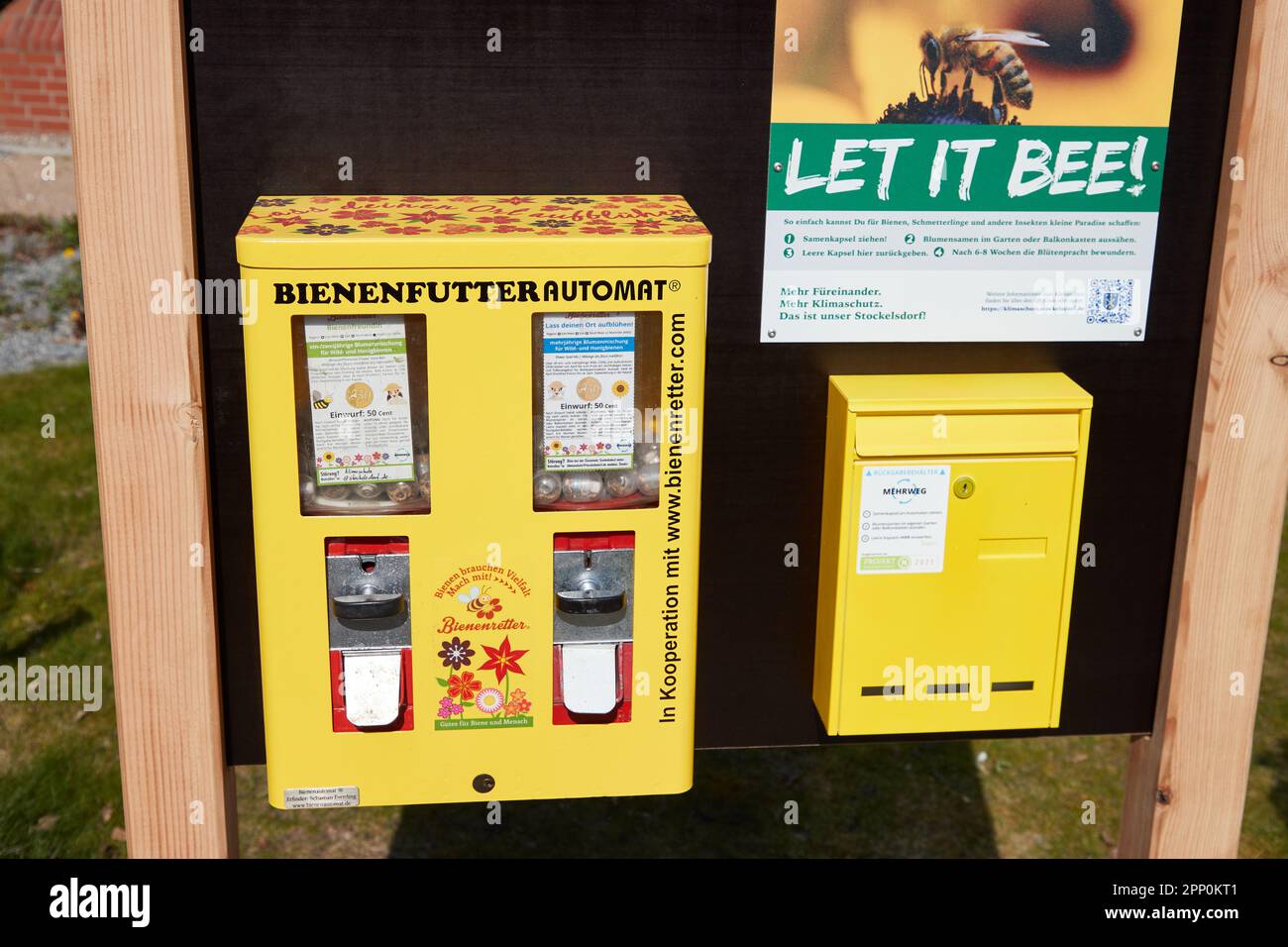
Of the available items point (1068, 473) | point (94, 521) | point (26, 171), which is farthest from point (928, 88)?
point (26, 171)

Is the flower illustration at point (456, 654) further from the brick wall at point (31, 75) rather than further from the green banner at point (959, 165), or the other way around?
the brick wall at point (31, 75)

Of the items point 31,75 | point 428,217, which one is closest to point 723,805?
point 428,217

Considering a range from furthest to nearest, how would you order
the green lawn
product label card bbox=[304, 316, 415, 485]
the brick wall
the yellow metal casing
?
the brick wall
the green lawn
the yellow metal casing
product label card bbox=[304, 316, 415, 485]

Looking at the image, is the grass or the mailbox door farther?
the grass

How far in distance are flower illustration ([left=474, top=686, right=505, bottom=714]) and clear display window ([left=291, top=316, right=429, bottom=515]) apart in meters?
0.37

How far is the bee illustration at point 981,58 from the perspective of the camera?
97.0 inches

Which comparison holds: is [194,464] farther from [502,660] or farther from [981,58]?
[981,58]

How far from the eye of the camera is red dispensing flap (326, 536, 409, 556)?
2.36m

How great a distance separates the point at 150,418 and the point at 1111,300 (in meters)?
1.84

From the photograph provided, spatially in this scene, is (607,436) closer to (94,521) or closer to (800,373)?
(800,373)

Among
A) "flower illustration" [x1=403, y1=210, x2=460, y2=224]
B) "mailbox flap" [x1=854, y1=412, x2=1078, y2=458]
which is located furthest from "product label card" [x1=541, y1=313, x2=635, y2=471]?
"mailbox flap" [x1=854, y1=412, x2=1078, y2=458]

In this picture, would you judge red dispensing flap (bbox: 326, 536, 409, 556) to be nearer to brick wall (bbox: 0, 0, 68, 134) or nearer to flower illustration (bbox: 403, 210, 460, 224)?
flower illustration (bbox: 403, 210, 460, 224)

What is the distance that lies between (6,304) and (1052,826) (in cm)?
715

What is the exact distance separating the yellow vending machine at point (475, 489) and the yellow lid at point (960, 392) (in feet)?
1.26
